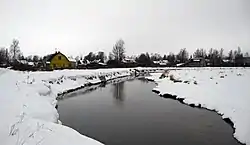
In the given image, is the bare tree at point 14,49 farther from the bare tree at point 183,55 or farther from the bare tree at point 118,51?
the bare tree at point 183,55

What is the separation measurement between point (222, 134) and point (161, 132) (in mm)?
2421

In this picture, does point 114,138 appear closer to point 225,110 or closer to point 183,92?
point 225,110

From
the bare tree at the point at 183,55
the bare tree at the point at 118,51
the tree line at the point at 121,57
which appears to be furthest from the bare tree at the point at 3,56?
the bare tree at the point at 183,55

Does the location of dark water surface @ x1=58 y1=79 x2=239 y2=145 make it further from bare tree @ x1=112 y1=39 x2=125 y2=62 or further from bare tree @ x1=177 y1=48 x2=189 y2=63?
bare tree @ x1=177 y1=48 x2=189 y2=63

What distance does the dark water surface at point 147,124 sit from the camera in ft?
31.6

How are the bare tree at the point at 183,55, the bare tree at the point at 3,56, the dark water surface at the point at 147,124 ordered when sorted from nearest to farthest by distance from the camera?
1. the dark water surface at the point at 147,124
2. the bare tree at the point at 3,56
3. the bare tree at the point at 183,55

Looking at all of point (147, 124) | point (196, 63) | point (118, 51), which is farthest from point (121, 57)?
point (147, 124)

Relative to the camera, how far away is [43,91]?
1689 cm

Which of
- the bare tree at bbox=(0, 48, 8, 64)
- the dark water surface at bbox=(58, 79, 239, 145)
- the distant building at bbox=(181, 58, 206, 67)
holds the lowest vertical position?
the dark water surface at bbox=(58, 79, 239, 145)

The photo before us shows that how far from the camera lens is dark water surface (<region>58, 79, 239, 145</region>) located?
9.63 meters

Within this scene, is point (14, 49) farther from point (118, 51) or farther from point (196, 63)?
point (196, 63)

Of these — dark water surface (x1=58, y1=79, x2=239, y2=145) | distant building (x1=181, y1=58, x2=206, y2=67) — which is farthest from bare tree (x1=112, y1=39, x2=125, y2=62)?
dark water surface (x1=58, y1=79, x2=239, y2=145)

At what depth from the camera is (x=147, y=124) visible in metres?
12.0

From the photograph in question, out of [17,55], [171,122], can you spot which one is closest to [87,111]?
[171,122]
